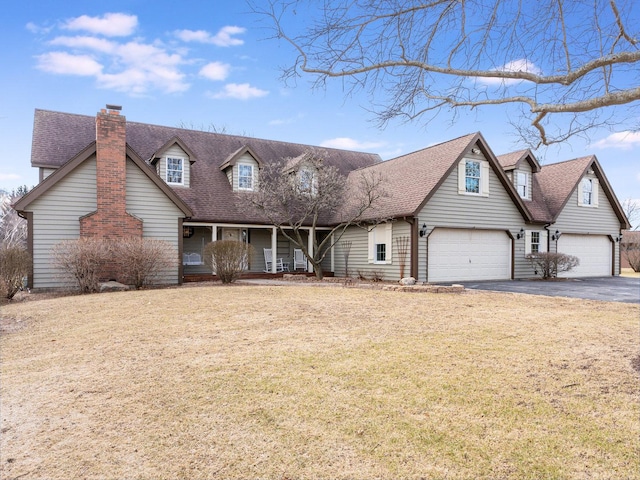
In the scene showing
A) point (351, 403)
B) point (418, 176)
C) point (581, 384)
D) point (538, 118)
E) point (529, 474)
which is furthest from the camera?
point (418, 176)

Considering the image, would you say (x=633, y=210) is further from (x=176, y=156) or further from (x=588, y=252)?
(x=176, y=156)

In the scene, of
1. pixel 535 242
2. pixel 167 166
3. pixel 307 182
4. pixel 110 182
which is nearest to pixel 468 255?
pixel 535 242

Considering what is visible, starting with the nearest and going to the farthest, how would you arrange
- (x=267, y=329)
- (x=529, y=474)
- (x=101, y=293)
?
(x=529, y=474), (x=267, y=329), (x=101, y=293)

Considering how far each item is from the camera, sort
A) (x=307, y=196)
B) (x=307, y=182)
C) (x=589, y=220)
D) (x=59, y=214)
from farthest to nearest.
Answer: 1. (x=589, y=220)
2. (x=307, y=182)
3. (x=307, y=196)
4. (x=59, y=214)

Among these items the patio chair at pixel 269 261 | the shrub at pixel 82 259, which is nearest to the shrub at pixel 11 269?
the shrub at pixel 82 259

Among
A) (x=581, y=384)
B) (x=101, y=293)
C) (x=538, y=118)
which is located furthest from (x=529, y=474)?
(x=101, y=293)

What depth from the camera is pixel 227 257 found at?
14.5 metres

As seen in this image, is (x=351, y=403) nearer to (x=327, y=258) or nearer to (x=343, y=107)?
(x=343, y=107)

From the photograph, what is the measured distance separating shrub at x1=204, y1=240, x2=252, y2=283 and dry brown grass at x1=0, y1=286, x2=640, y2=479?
6.57 metres

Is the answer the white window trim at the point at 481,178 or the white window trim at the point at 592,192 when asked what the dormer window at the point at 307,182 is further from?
the white window trim at the point at 592,192

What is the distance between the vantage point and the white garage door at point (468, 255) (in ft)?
54.9

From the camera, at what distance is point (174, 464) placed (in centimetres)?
315

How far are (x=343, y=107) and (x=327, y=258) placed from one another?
14.7m

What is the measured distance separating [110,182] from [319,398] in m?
12.8
